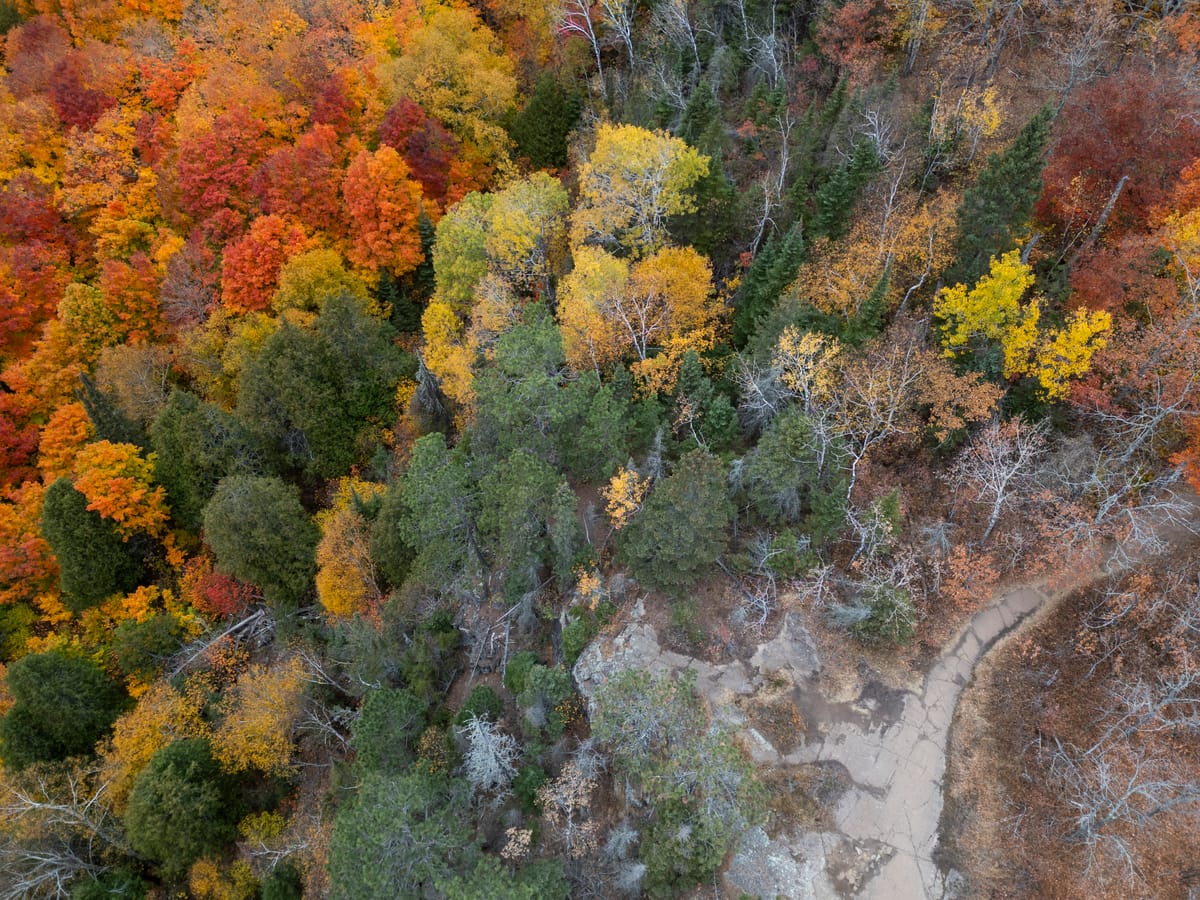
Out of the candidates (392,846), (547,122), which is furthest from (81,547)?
(547,122)

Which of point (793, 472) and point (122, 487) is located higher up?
point (793, 472)

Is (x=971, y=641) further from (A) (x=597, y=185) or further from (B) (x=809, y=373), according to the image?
(A) (x=597, y=185)

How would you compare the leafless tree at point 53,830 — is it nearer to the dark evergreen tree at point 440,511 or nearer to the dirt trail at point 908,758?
the dark evergreen tree at point 440,511

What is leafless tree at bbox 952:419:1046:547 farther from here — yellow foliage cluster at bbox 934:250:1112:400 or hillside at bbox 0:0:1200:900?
yellow foliage cluster at bbox 934:250:1112:400

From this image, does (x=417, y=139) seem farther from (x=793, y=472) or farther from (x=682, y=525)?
(x=682, y=525)

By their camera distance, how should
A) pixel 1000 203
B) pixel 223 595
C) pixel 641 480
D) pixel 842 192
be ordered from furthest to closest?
pixel 223 595 < pixel 842 192 < pixel 641 480 < pixel 1000 203

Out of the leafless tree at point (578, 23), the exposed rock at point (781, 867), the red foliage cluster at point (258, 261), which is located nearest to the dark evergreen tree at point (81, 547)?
the red foliage cluster at point (258, 261)
